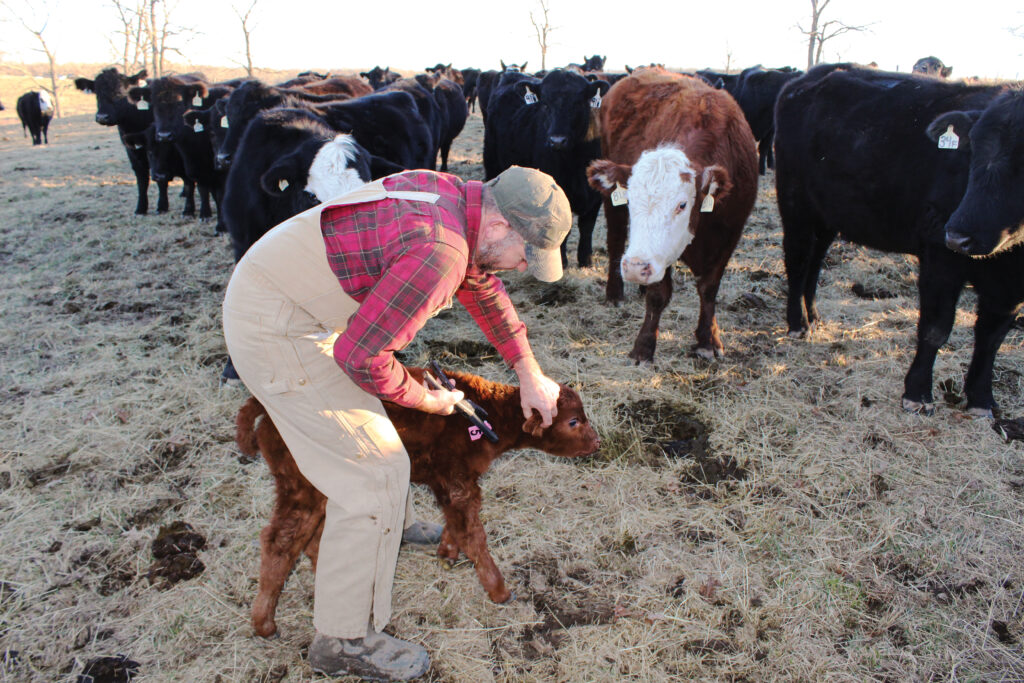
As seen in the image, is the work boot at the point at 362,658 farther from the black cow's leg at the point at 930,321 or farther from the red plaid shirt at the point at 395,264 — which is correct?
the black cow's leg at the point at 930,321

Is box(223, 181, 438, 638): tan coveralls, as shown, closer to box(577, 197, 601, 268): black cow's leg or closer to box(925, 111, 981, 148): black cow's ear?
box(925, 111, 981, 148): black cow's ear

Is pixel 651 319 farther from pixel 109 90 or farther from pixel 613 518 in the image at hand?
pixel 109 90

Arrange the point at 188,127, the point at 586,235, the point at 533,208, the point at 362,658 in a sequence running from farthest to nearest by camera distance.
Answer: the point at 188,127
the point at 586,235
the point at 362,658
the point at 533,208

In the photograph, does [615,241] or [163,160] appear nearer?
[615,241]

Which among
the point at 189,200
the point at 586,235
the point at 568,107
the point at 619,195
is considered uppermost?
the point at 568,107

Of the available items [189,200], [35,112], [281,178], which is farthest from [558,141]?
Answer: [35,112]

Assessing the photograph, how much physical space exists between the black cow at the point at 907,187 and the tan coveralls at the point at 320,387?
137 inches

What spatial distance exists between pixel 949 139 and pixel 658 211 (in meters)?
1.84

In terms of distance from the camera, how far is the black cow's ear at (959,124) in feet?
12.2

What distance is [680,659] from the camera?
2564mm

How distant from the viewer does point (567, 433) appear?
10.0 feet

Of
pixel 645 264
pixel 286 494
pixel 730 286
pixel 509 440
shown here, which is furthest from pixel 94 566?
pixel 730 286

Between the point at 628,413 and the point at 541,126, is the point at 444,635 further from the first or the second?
the point at 541,126

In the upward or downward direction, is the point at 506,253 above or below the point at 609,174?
below
